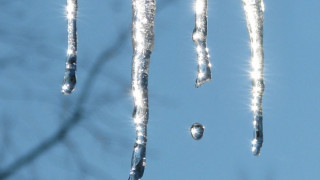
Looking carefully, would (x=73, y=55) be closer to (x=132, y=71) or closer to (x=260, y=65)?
(x=132, y=71)

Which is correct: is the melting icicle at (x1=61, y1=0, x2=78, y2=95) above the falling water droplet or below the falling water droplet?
above

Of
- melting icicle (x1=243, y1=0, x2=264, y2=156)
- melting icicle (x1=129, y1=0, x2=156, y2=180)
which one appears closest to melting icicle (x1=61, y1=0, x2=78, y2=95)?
melting icicle (x1=129, y1=0, x2=156, y2=180)

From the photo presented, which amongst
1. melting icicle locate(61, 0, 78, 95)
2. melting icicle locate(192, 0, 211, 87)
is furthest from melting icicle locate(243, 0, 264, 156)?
melting icicle locate(61, 0, 78, 95)

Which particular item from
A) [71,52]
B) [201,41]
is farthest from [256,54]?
[71,52]

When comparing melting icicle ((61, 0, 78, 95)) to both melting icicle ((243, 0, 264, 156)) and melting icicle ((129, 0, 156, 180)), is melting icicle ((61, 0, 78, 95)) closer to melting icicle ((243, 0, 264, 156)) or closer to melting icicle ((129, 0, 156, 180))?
melting icicle ((129, 0, 156, 180))

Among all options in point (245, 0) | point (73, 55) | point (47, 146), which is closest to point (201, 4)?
point (245, 0)
